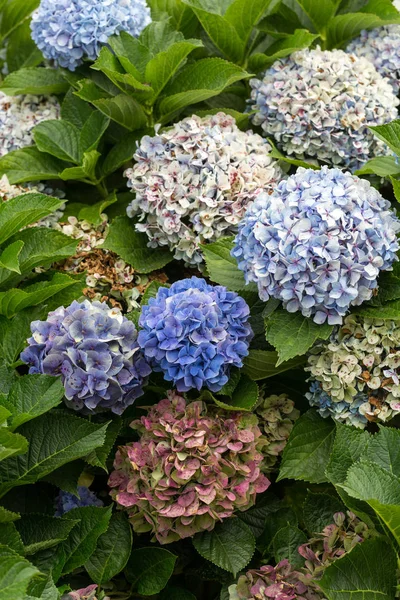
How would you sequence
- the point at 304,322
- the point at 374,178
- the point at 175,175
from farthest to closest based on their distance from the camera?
1. the point at 374,178
2. the point at 175,175
3. the point at 304,322

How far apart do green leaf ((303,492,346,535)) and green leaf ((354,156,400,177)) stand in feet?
2.30

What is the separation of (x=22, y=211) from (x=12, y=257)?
12cm

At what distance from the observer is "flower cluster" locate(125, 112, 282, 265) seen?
1.89 m

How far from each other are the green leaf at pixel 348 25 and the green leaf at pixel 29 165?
839 millimetres

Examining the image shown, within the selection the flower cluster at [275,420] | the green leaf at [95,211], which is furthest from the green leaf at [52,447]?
the green leaf at [95,211]

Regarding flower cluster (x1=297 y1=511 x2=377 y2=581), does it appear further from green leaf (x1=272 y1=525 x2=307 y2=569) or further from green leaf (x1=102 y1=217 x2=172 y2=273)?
green leaf (x1=102 y1=217 x2=172 y2=273)

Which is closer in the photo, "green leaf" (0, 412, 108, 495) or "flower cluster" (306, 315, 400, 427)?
"green leaf" (0, 412, 108, 495)

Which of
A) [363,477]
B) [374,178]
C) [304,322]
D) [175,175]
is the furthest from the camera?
[374,178]

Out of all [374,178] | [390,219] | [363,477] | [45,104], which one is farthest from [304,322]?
[45,104]

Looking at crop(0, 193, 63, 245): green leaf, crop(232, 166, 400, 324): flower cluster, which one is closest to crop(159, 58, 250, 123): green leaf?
crop(0, 193, 63, 245): green leaf

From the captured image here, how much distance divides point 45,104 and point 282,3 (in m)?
0.73

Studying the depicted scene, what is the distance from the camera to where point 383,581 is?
1382 millimetres

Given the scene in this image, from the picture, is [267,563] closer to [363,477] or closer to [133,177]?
[363,477]

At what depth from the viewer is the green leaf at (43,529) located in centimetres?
154
